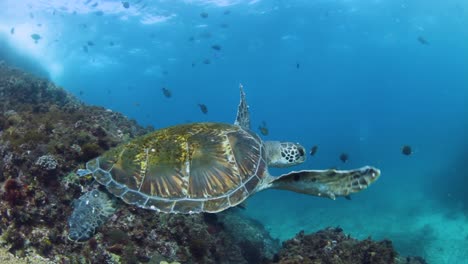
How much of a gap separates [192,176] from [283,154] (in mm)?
1878

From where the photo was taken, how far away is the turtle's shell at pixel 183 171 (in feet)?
13.8

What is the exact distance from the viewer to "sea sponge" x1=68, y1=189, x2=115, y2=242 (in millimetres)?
4277

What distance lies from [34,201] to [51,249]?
2.55 feet

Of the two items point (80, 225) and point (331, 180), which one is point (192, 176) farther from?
point (331, 180)

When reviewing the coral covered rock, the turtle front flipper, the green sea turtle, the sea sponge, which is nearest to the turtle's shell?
the green sea turtle

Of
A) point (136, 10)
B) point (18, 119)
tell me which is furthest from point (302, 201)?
point (18, 119)

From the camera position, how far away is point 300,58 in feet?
169

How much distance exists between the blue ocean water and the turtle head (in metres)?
9.69

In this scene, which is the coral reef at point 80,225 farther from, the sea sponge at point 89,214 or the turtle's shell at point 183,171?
the turtle's shell at point 183,171

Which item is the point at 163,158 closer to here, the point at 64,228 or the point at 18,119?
the point at 64,228

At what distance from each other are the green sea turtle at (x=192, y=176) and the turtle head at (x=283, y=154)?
0.66 m

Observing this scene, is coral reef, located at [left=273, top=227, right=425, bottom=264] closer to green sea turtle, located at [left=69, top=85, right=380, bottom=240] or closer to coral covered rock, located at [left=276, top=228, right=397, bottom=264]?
coral covered rock, located at [left=276, top=228, right=397, bottom=264]

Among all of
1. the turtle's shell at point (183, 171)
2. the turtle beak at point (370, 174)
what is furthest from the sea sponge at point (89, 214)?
the turtle beak at point (370, 174)

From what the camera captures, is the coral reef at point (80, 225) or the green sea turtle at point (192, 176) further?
the coral reef at point (80, 225)
